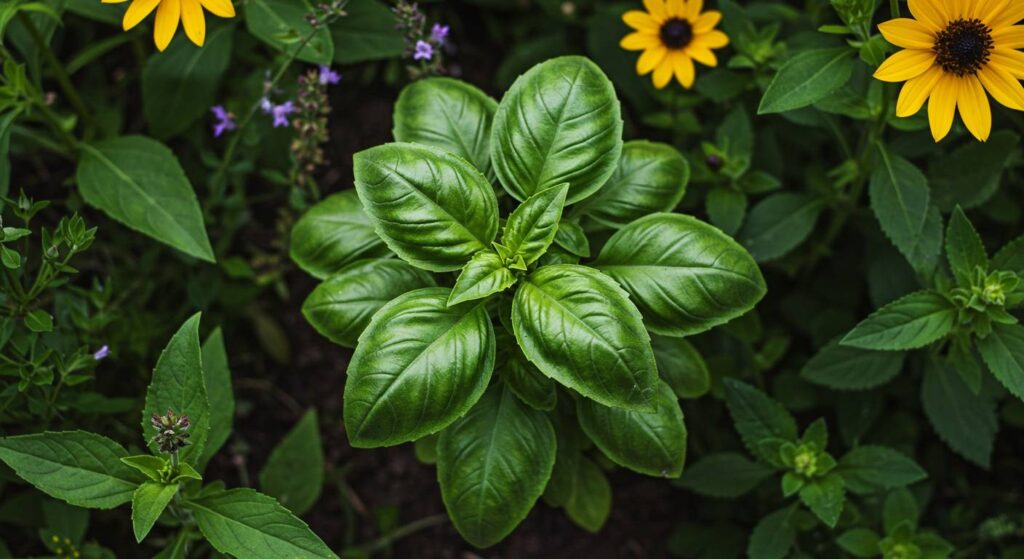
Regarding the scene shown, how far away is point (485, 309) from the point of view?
190cm

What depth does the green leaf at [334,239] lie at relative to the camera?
81.8 inches

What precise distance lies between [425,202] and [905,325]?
1.07 meters

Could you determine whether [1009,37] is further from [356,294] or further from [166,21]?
[166,21]

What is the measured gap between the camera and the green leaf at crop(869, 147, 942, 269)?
2.18 metres

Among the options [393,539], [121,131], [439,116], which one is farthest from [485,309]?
[121,131]

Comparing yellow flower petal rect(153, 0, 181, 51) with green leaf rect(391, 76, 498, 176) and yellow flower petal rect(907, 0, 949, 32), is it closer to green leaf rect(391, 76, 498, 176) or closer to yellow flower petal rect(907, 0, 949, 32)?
green leaf rect(391, 76, 498, 176)

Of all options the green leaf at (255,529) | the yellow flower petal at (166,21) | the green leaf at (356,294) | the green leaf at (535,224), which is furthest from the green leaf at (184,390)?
the green leaf at (535,224)

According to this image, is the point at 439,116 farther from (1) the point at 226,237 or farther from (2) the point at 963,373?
(2) the point at 963,373

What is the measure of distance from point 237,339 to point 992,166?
212 centimetres

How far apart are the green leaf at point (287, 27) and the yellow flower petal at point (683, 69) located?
0.86 m

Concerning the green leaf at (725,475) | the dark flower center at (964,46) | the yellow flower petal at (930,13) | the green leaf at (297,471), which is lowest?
the green leaf at (297,471)

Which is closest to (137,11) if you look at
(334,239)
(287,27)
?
(287,27)

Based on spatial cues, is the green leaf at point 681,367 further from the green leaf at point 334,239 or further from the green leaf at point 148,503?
the green leaf at point 148,503

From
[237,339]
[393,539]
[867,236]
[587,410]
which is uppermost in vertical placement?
[867,236]
